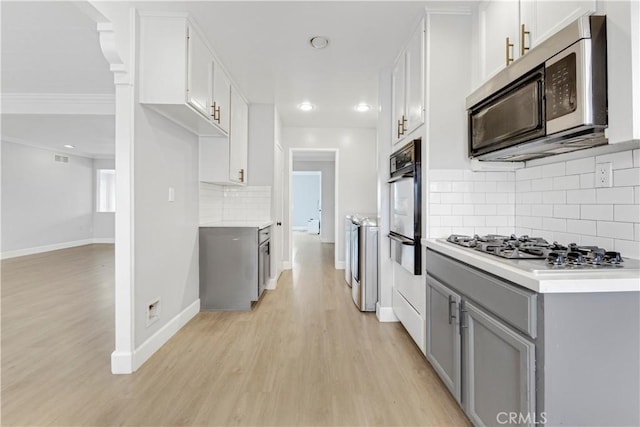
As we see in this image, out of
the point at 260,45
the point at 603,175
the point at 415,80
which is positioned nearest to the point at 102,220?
the point at 260,45

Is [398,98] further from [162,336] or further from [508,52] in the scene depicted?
[162,336]

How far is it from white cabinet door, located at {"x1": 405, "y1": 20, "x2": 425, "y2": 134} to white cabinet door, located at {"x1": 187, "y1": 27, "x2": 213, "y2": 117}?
1662 millimetres

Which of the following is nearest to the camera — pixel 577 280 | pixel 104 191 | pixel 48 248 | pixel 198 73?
pixel 577 280

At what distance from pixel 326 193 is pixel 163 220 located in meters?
7.07

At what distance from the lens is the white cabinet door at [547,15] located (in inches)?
45.3

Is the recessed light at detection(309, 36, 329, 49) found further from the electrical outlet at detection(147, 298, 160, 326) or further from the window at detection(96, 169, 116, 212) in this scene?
the window at detection(96, 169, 116, 212)

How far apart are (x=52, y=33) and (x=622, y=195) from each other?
12.6 feet

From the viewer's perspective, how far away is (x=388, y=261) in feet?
9.28

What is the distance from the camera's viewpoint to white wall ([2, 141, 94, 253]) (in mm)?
6299

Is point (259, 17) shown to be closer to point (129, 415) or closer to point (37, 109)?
point (129, 415)

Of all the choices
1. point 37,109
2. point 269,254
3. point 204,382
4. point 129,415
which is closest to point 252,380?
point 204,382

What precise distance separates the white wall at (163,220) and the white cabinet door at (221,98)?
35cm

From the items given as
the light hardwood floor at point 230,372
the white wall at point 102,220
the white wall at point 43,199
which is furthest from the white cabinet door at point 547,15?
the white wall at point 102,220

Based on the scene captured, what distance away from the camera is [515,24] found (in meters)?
1.54
